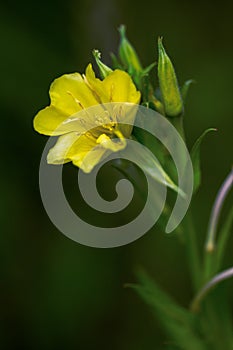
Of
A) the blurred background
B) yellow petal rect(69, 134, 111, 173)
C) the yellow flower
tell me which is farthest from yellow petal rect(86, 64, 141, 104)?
the blurred background

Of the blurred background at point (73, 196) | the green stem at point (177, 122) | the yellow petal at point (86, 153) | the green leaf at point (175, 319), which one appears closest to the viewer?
the yellow petal at point (86, 153)

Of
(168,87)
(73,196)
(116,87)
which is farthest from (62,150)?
(73,196)

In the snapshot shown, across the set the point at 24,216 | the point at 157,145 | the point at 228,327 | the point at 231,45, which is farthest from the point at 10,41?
the point at 228,327

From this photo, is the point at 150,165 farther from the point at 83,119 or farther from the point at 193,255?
the point at 193,255

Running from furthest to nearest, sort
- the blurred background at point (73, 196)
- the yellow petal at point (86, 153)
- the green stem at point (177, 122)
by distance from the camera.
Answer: the blurred background at point (73, 196)
the green stem at point (177, 122)
the yellow petal at point (86, 153)

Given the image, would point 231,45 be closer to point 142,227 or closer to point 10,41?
point 10,41

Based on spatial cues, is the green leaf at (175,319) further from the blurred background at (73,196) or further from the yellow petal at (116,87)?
the blurred background at (73,196)

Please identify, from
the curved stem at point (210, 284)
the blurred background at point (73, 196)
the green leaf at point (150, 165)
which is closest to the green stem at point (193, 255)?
the curved stem at point (210, 284)
